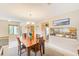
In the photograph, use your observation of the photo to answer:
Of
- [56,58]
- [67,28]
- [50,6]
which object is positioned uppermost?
[50,6]

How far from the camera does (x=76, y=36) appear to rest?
1.45 metres

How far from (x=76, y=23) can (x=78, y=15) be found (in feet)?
0.39

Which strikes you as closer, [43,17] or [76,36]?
[76,36]

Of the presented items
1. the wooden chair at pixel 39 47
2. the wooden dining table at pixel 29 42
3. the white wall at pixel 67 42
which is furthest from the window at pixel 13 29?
the white wall at pixel 67 42

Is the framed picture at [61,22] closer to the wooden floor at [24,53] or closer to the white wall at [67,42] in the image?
the white wall at [67,42]

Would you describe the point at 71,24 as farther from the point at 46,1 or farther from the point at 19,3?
the point at 19,3

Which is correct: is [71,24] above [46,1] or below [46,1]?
below

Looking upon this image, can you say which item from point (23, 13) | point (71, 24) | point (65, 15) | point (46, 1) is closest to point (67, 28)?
point (71, 24)

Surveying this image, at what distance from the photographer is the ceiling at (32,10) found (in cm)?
152

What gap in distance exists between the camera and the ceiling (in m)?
1.52

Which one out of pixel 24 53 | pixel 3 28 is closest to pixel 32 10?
A: pixel 3 28

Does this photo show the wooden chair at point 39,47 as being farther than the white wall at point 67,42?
Yes

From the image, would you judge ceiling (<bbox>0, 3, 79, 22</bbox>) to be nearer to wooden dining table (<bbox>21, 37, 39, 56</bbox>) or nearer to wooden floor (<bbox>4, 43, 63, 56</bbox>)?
wooden dining table (<bbox>21, 37, 39, 56</bbox>)

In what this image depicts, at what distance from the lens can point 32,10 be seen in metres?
1.54
